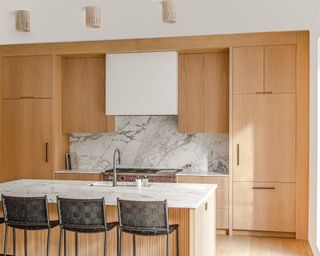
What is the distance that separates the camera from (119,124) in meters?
7.46

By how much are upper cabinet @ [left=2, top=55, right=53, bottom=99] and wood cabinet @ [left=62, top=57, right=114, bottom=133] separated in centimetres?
31

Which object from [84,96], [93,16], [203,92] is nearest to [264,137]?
[203,92]

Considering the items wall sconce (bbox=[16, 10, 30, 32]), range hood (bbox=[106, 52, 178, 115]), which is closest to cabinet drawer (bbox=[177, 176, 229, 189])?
range hood (bbox=[106, 52, 178, 115])

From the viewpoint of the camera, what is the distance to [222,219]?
21.7ft

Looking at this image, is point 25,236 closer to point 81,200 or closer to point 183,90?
point 81,200

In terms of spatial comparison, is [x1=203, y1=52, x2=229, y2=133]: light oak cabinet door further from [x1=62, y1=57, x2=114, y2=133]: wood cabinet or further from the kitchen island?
the kitchen island

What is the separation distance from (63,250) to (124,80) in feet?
9.91

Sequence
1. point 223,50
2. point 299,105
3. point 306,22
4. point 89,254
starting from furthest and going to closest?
point 223,50 → point 299,105 → point 306,22 → point 89,254

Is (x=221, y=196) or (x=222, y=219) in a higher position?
(x=221, y=196)

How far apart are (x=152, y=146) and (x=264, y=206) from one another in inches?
73.2

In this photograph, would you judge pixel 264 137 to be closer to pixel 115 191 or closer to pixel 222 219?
pixel 222 219

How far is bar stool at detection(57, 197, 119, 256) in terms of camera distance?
13.4 feet

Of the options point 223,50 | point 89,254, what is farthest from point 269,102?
point 89,254

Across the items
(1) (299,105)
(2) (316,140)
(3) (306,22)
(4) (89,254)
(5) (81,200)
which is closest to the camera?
(5) (81,200)
